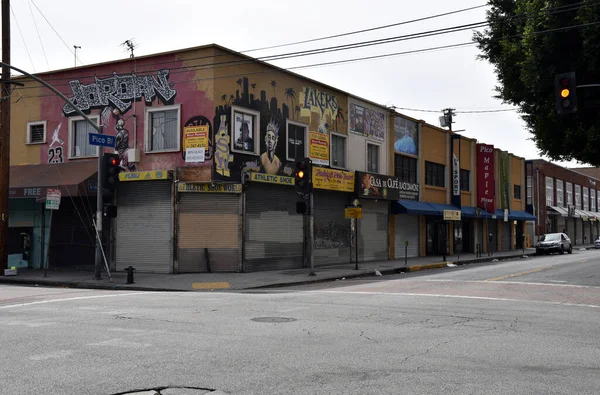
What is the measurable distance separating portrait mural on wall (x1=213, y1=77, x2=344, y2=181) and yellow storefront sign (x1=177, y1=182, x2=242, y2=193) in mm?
321

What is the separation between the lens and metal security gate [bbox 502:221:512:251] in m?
48.6

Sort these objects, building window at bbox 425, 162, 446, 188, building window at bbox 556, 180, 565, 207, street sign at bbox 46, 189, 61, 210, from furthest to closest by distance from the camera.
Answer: building window at bbox 556, 180, 565, 207, building window at bbox 425, 162, 446, 188, street sign at bbox 46, 189, 61, 210

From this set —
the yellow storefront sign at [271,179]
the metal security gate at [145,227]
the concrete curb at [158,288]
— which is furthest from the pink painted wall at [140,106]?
the concrete curb at [158,288]

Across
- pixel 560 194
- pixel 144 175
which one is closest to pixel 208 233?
pixel 144 175

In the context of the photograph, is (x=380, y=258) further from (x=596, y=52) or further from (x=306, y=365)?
(x=306, y=365)

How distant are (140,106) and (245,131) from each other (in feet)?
14.5

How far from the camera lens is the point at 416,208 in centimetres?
3344

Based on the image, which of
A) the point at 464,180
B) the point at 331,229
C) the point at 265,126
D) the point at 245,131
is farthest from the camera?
the point at 464,180

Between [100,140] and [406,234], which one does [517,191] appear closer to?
[406,234]

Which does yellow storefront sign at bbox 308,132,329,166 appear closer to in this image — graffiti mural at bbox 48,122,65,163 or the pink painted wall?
the pink painted wall

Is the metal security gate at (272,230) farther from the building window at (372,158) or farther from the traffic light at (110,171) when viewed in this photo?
the building window at (372,158)

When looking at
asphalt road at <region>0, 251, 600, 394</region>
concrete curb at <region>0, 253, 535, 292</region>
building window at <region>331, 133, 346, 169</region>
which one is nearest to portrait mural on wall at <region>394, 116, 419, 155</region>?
building window at <region>331, 133, 346, 169</region>

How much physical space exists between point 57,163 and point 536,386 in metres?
23.4

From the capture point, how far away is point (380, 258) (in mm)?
32094
